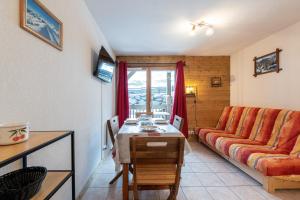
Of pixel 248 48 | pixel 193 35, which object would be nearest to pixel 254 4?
pixel 193 35


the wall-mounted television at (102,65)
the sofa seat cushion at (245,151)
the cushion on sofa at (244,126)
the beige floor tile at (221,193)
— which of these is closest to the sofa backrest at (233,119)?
the cushion on sofa at (244,126)

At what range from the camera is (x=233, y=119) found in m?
4.22

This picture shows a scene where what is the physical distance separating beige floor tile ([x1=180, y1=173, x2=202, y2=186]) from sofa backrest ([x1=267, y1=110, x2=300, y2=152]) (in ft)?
4.22

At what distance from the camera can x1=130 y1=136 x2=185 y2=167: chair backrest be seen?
166 centimetres

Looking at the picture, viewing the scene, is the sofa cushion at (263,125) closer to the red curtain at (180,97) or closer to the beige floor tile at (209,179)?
the beige floor tile at (209,179)

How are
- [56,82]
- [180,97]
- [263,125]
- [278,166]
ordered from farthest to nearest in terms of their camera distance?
[180,97] < [263,125] < [278,166] < [56,82]

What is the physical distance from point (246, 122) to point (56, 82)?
345 cm

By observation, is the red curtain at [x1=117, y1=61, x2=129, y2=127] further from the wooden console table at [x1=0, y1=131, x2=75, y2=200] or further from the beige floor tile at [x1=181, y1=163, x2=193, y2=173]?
the wooden console table at [x1=0, y1=131, x2=75, y2=200]

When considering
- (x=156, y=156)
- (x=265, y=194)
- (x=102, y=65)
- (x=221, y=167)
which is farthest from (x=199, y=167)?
(x=102, y=65)

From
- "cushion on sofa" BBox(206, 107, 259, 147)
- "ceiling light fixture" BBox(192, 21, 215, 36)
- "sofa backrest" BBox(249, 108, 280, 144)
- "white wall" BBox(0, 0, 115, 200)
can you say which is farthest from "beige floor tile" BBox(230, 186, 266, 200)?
"ceiling light fixture" BBox(192, 21, 215, 36)

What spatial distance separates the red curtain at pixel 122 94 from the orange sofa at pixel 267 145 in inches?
79.8

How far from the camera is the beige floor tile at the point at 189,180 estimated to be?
8.31 feet

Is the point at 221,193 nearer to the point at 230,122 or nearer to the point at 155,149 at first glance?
the point at 155,149

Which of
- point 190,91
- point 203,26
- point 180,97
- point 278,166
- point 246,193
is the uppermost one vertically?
point 203,26
